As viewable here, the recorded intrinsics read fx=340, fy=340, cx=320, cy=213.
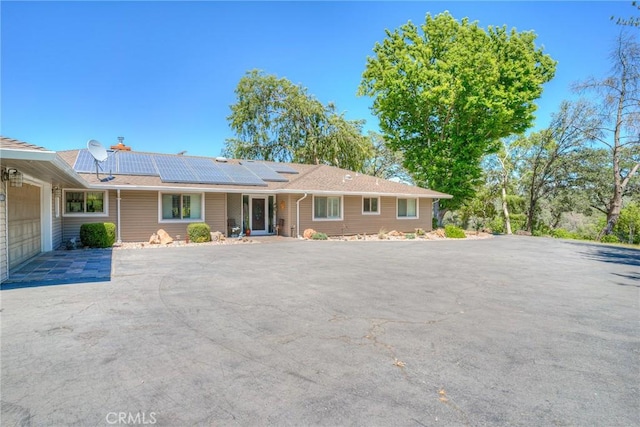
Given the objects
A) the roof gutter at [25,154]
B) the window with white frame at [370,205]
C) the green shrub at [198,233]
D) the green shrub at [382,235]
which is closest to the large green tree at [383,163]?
the window with white frame at [370,205]

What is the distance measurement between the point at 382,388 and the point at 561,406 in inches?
54.2

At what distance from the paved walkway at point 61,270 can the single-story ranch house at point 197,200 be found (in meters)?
0.43

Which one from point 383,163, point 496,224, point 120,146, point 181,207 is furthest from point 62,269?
point 383,163

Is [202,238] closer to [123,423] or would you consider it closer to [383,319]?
[383,319]

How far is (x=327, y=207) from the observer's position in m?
17.8

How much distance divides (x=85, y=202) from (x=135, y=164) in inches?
116

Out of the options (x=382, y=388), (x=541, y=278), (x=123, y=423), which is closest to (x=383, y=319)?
(x=382, y=388)

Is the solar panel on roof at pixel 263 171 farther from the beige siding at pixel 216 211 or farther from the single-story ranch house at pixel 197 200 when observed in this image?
the beige siding at pixel 216 211

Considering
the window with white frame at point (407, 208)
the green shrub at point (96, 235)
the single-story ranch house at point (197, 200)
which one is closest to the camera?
the single-story ranch house at point (197, 200)

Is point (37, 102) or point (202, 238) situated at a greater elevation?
point (37, 102)

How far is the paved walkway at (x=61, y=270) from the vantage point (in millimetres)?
6812

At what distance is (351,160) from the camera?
29.8 meters

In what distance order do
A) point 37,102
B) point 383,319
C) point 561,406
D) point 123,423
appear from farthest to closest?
point 37,102, point 383,319, point 561,406, point 123,423

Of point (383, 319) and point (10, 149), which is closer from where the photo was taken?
point (383, 319)
